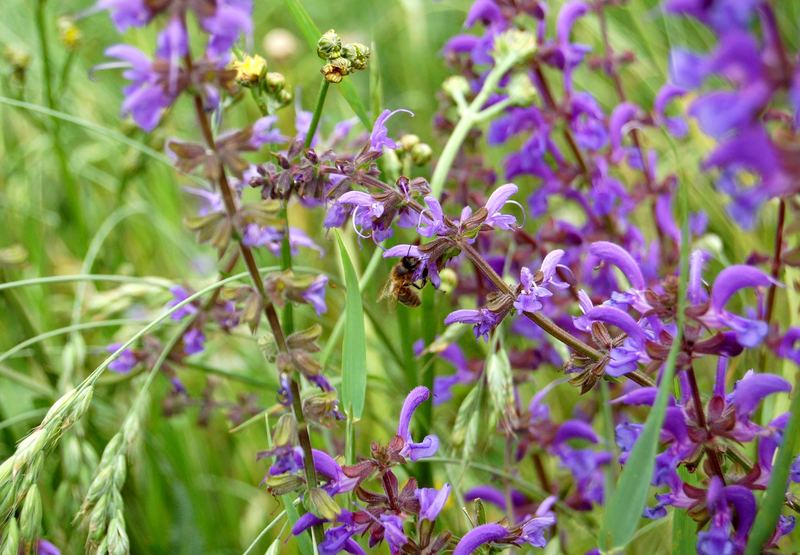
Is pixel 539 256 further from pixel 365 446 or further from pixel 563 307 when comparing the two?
pixel 365 446

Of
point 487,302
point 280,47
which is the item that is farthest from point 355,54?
point 280,47

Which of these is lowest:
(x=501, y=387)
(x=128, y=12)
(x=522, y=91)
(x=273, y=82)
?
(x=501, y=387)

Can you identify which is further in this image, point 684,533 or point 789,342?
point 789,342

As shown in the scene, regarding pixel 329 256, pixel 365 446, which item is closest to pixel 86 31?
pixel 329 256

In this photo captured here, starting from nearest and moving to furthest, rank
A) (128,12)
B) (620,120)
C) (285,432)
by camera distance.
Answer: (128,12), (285,432), (620,120)

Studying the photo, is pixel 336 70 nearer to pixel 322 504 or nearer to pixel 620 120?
pixel 322 504

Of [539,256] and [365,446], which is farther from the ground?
[539,256]
